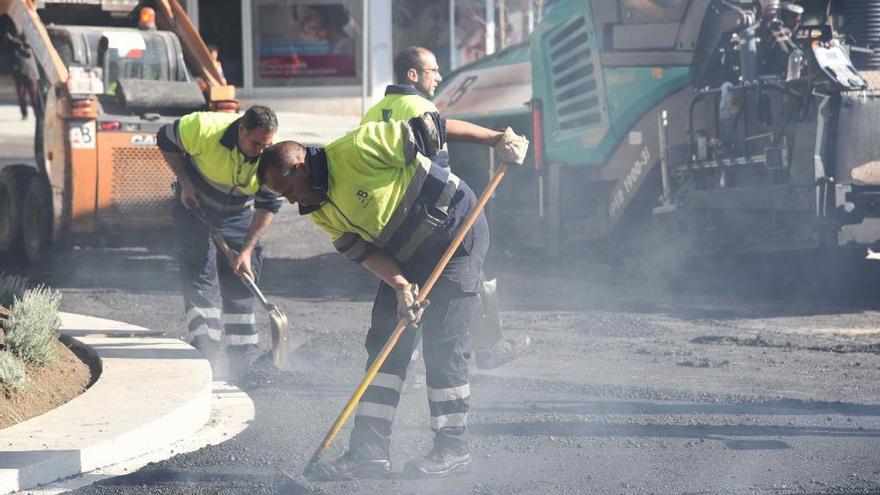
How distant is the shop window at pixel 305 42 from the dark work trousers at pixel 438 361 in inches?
750

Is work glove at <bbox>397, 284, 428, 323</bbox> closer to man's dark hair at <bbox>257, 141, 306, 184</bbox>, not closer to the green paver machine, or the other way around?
man's dark hair at <bbox>257, 141, 306, 184</bbox>

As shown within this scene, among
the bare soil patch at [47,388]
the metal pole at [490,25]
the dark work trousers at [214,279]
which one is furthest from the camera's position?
the metal pole at [490,25]

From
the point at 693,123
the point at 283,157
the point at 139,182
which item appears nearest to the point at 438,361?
the point at 283,157

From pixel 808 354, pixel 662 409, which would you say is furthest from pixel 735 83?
pixel 662 409

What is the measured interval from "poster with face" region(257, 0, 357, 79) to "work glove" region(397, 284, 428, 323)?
63.4ft

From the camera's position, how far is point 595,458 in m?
5.59

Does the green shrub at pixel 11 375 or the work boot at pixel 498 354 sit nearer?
the green shrub at pixel 11 375

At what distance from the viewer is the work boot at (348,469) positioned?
5.33 metres

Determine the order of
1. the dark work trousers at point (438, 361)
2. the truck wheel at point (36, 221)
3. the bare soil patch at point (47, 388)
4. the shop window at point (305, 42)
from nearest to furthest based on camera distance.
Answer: the dark work trousers at point (438, 361) → the bare soil patch at point (47, 388) → the truck wheel at point (36, 221) → the shop window at point (305, 42)

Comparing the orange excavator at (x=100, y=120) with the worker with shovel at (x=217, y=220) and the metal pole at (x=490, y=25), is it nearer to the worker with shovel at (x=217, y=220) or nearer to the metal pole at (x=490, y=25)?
the worker with shovel at (x=217, y=220)

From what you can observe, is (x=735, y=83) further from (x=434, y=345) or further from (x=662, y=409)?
(x=434, y=345)

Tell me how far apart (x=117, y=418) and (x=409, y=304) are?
5.06ft

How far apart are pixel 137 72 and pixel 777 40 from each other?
5.85 m

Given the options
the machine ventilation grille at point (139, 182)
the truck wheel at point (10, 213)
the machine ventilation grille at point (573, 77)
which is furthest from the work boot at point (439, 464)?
the truck wheel at point (10, 213)
